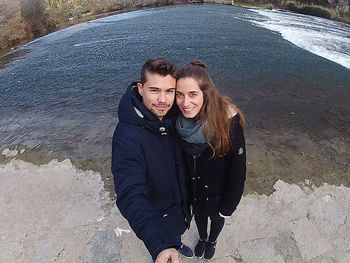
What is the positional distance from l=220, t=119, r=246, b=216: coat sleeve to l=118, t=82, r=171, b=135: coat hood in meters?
0.60

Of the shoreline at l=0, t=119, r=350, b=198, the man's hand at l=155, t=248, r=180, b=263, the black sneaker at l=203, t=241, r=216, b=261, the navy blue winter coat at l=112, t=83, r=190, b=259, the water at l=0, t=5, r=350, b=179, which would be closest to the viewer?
the man's hand at l=155, t=248, r=180, b=263

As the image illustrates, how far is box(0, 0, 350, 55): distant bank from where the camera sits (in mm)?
17281

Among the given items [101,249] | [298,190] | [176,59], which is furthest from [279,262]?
[176,59]

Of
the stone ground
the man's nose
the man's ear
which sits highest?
the man's ear

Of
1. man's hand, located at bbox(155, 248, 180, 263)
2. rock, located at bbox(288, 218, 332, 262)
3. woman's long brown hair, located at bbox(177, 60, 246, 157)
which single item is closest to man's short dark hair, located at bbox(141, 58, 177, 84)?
woman's long brown hair, located at bbox(177, 60, 246, 157)

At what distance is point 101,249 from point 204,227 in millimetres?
1282

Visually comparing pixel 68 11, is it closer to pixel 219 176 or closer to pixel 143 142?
pixel 219 176

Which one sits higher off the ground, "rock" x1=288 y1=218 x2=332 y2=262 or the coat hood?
the coat hood

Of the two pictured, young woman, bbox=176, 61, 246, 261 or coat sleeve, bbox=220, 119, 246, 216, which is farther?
coat sleeve, bbox=220, 119, 246, 216

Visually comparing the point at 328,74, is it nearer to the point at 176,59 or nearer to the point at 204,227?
the point at 176,59

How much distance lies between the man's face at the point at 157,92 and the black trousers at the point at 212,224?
137cm

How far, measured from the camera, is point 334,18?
21.7 meters

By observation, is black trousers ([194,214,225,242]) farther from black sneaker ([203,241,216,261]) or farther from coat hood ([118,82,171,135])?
coat hood ([118,82,171,135])

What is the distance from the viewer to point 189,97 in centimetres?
225
